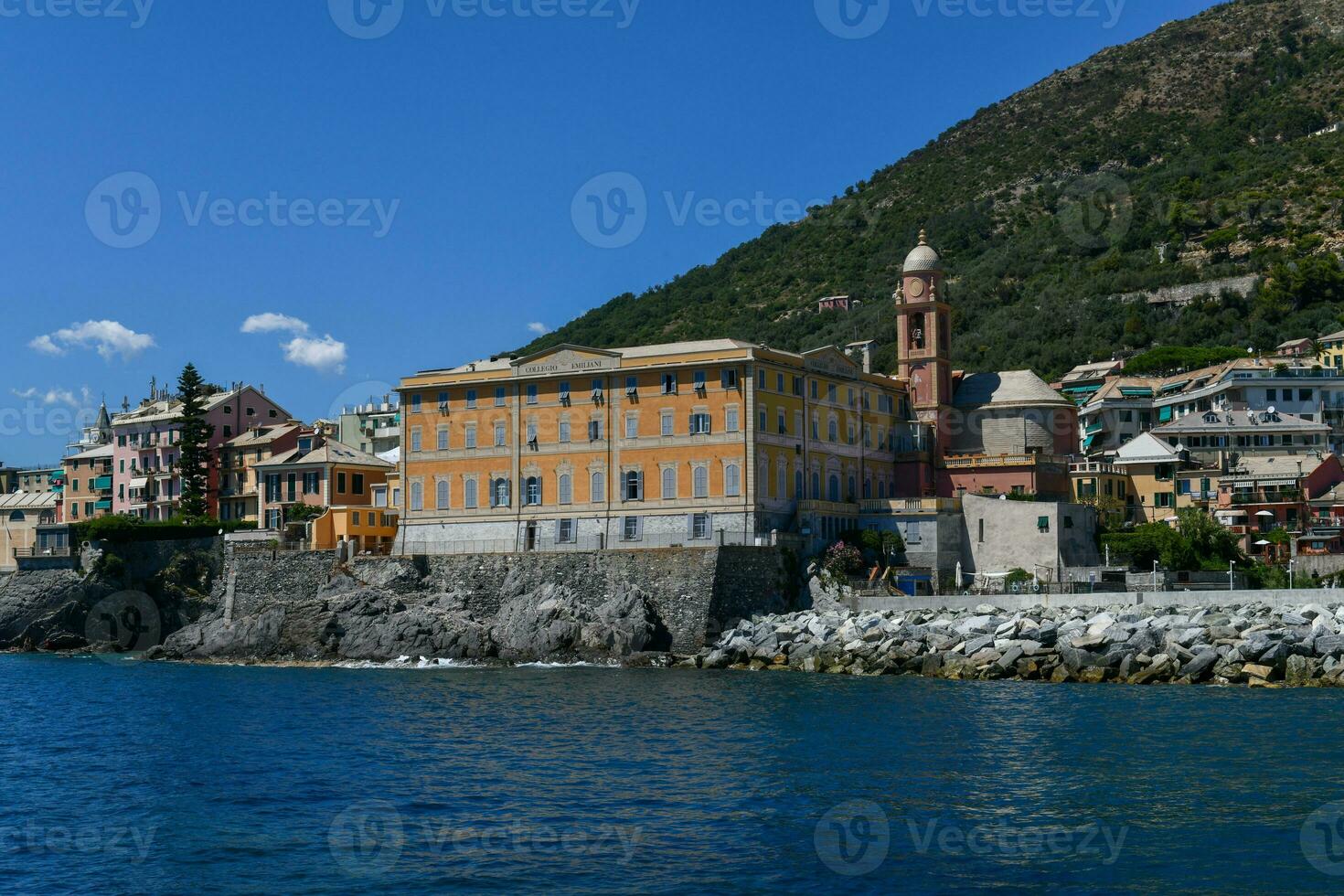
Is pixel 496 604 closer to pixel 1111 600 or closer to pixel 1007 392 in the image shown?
pixel 1111 600

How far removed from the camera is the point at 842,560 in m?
67.0

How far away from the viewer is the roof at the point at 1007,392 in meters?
77.2

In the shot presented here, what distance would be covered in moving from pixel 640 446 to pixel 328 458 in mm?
26090

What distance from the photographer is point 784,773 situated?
3556cm

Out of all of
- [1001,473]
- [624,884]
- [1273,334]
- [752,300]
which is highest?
[752,300]

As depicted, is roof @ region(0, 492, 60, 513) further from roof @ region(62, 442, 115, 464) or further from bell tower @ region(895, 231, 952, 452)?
bell tower @ region(895, 231, 952, 452)

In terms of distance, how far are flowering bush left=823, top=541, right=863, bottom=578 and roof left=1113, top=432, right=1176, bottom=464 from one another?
18.7m

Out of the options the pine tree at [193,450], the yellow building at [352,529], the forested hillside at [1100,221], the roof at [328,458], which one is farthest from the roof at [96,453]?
the forested hillside at [1100,221]

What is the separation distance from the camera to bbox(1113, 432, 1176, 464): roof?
78.2 meters

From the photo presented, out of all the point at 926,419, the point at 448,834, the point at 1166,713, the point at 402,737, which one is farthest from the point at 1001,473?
the point at 448,834

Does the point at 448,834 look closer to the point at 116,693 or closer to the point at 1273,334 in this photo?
the point at 116,693

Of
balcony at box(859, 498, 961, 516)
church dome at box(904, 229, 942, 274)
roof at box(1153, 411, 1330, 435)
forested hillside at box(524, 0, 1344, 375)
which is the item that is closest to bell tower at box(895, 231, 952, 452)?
Answer: church dome at box(904, 229, 942, 274)

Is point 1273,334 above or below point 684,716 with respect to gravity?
above

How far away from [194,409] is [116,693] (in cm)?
3978
